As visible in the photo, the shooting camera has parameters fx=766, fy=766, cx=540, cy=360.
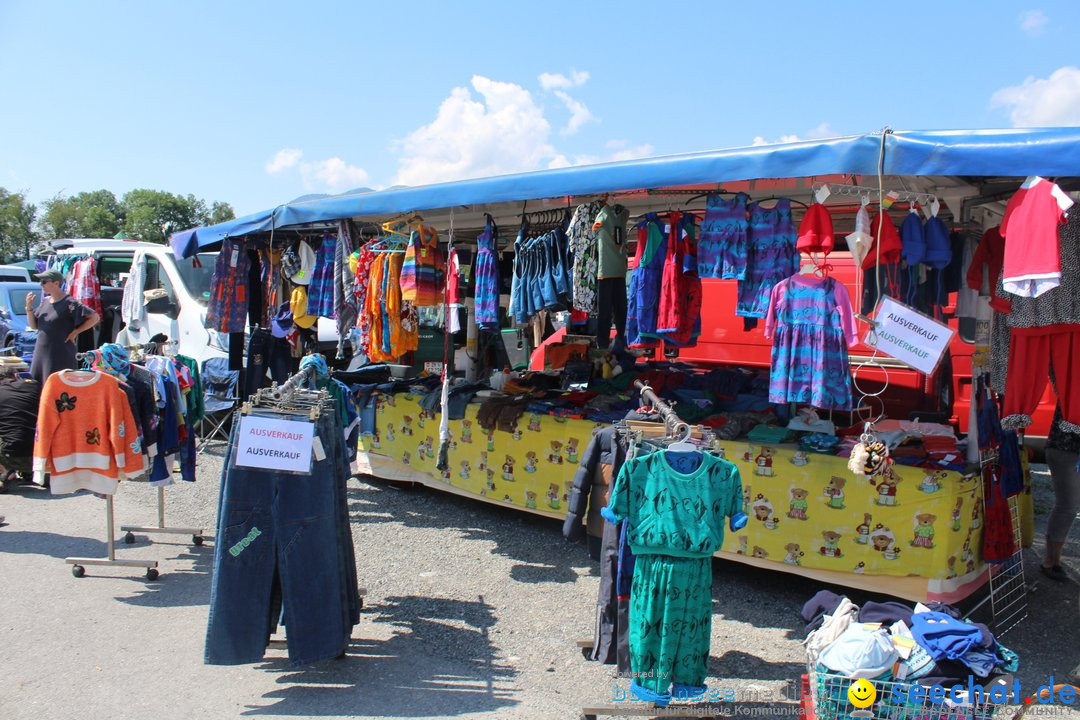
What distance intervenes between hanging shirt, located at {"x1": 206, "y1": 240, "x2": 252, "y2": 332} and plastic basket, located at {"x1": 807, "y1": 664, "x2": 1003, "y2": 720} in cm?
669

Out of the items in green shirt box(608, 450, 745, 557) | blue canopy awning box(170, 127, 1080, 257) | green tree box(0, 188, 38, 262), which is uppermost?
green tree box(0, 188, 38, 262)

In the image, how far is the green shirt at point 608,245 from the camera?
5.22m

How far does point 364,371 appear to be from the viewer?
8281 millimetres

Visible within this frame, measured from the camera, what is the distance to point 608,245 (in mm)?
5234

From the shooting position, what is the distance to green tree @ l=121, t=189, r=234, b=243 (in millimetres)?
45562

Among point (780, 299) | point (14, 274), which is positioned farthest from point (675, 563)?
point (14, 274)

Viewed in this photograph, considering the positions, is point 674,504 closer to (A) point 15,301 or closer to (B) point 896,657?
(B) point 896,657

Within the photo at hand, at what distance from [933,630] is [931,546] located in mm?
1611

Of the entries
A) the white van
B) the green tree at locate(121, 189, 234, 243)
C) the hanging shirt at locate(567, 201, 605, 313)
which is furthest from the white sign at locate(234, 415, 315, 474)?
the green tree at locate(121, 189, 234, 243)

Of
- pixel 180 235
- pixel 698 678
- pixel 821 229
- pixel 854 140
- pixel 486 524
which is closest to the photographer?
pixel 698 678

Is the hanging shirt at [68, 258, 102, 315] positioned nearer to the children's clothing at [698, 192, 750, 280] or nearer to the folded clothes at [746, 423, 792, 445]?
the children's clothing at [698, 192, 750, 280]

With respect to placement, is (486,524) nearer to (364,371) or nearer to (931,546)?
(364,371)

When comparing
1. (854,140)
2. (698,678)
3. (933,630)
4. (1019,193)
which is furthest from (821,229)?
(698,678)

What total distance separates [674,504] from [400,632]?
6.60ft
